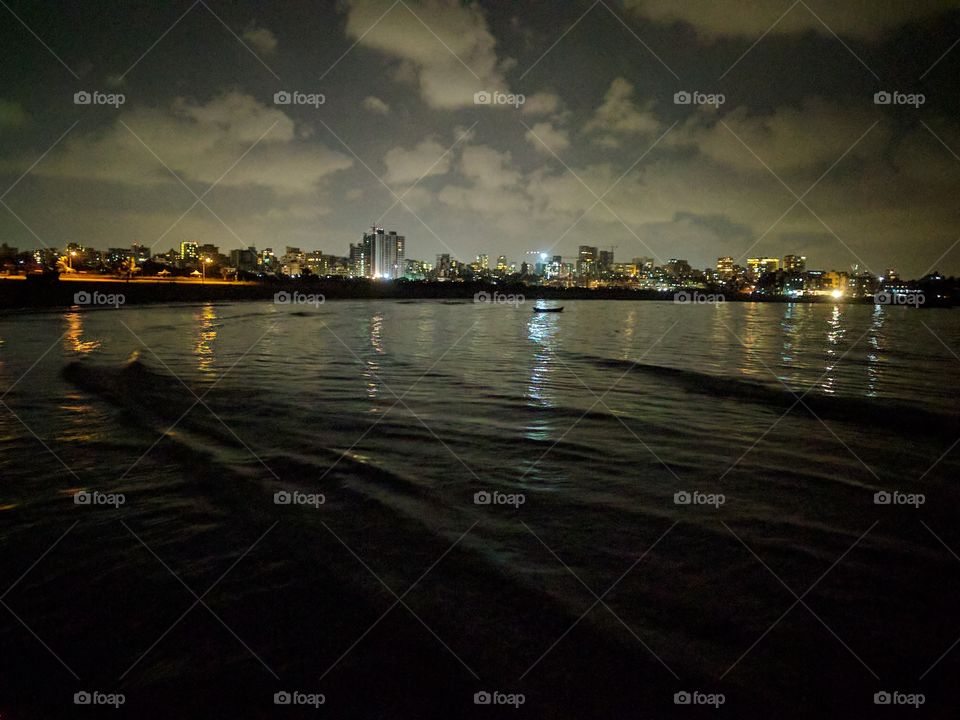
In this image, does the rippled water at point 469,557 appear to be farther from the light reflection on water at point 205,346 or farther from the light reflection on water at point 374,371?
the light reflection on water at point 205,346

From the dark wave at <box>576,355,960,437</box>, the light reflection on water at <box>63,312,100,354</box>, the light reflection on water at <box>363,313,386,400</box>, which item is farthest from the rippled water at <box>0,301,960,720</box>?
the light reflection on water at <box>63,312,100,354</box>

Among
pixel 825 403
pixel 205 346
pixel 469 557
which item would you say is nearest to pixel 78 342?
pixel 205 346

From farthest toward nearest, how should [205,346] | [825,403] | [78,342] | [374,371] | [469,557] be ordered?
[205,346] → [78,342] → [374,371] → [825,403] → [469,557]

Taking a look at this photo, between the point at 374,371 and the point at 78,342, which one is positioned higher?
the point at 78,342

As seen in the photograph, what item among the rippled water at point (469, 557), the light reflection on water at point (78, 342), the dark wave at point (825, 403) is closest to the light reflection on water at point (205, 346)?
the light reflection on water at point (78, 342)

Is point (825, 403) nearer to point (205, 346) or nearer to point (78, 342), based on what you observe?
point (205, 346)

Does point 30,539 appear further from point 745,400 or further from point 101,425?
point 745,400

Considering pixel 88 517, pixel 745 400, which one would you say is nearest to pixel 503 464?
pixel 88 517

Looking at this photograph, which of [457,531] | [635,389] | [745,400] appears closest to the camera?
[457,531]

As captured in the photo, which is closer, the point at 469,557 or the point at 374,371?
the point at 469,557
